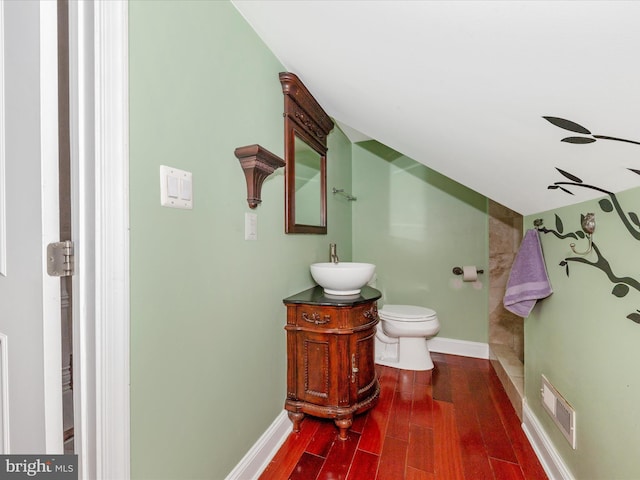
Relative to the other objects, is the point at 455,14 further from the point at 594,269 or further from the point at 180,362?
the point at 180,362

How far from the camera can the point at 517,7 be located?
620mm

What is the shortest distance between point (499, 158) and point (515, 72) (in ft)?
1.79

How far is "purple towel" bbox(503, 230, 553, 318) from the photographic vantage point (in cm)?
145

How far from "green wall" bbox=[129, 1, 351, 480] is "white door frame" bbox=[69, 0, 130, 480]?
39 millimetres

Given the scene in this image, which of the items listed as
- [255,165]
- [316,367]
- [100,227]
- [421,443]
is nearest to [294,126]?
[255,165]

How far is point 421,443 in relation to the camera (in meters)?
1.53

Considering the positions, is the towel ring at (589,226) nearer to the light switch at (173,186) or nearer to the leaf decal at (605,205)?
the leaf decal at (605,205)

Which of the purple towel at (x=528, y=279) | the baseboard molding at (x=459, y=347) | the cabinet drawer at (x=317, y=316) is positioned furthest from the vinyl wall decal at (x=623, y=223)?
the baseboard molding at (x=459, y=347)

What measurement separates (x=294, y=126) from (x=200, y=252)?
3.51 ft

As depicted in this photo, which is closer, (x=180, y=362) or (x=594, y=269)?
(x=180, y=362)

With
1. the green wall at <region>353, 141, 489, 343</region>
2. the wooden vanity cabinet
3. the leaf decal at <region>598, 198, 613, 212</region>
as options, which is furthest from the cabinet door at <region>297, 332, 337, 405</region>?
A: the green wall at <region>353, 141, 489, 343</region>

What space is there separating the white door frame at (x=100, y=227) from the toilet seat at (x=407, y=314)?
193 centimetres

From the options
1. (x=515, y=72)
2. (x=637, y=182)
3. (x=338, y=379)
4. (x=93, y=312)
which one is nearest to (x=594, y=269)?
(x=637, y=182)

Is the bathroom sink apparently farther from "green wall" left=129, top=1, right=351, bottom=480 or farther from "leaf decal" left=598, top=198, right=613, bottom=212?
"leaf decal" left=598, top=198, right=613, bottom=212
